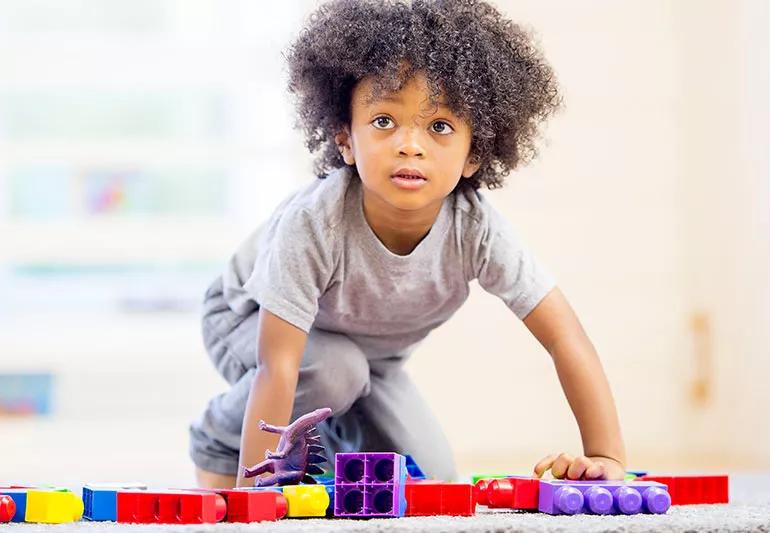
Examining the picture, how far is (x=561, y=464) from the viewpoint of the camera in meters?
0.95

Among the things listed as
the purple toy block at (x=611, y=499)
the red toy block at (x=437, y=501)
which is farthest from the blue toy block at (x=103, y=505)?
the purple toy block at (x=611, y=499)

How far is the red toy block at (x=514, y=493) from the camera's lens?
2.93 ft

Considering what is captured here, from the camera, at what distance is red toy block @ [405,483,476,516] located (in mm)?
846

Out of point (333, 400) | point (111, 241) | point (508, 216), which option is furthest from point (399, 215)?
point (111, 241)

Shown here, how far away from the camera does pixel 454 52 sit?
1011mm

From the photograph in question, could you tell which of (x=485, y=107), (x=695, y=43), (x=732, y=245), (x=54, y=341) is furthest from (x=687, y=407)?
(x=485, y=107)

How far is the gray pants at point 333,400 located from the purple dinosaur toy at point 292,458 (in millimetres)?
276

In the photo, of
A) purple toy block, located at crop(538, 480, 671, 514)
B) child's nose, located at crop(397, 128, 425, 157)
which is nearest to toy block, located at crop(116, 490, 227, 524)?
purple toy block, located at crop(538, 480, 671, 514)

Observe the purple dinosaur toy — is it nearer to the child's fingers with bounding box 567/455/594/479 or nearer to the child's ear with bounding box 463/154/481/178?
the child's fingers with bounding box 567/455/594/479

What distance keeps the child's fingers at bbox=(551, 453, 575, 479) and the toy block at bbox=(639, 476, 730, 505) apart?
11 cm

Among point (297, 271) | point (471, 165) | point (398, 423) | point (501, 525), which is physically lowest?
point (501, 525)

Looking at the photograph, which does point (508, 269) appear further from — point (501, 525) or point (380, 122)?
point (501, 525)

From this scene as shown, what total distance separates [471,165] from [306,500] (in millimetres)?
397

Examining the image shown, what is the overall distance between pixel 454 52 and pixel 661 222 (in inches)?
54.7
